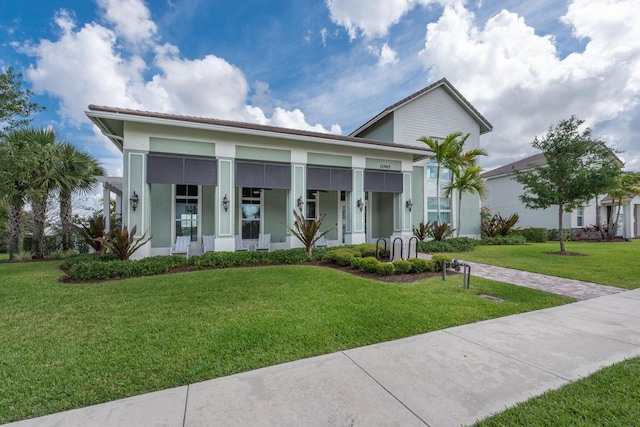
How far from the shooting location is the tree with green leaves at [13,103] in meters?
6.11

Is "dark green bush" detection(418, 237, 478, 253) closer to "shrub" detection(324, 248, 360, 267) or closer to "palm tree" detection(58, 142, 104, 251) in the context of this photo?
"shrub" detection(324, 248, 360, 267)

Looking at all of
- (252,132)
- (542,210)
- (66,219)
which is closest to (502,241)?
(542,210)

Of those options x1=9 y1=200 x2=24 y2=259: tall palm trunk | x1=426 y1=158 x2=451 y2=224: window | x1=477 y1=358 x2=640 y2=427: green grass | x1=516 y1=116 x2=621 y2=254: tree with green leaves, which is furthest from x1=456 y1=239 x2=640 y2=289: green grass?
x1=9 y1=200 x2=24 y2=259: tall palm trunk

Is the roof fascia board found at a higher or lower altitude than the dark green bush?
higher

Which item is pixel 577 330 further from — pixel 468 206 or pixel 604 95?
pixel 604 95

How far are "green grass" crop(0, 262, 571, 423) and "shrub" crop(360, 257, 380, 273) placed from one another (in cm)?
86

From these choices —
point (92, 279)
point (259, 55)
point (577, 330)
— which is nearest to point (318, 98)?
point (259, 55)

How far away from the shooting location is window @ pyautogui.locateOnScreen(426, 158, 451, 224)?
50.5 feet

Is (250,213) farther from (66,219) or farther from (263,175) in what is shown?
(66,219)

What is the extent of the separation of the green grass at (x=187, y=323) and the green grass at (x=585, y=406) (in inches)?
63.5

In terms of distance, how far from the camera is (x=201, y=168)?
9477 mm

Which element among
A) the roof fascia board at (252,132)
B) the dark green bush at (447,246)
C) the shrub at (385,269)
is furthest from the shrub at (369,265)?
the roof fascia board at (252,132)

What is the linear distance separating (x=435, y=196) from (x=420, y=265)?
902 centimetres

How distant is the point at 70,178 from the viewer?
11.2 metres
